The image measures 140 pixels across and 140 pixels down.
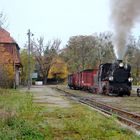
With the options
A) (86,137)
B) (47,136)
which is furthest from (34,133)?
(86,137)

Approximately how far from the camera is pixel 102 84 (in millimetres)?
43406

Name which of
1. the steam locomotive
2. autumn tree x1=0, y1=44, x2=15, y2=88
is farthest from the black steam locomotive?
autumn tree x1=0, y1=44, x2=15, y2=88

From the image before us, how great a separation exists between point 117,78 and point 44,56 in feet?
268

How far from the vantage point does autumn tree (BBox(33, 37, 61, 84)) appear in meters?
120

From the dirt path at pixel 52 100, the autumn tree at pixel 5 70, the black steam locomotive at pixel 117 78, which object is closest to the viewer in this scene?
the dirt path at pixel 52 100

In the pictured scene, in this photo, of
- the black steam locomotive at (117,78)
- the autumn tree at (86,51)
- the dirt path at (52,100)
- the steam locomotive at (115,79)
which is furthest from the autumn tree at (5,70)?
the autumn tree at (86,51)

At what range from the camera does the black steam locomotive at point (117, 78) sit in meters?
40.2

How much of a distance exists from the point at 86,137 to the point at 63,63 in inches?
4267

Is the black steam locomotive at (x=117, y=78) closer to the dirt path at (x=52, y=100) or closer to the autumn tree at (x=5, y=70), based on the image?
the dirt path at (x=52, y=100)

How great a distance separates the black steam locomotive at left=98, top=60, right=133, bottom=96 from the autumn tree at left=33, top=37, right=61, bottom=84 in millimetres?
77076

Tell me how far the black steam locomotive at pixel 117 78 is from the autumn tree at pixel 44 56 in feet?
253

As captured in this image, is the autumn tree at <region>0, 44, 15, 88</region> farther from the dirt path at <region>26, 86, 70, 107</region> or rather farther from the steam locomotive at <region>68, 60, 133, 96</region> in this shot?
the steam locomotive at <region>68, 60, 133, 96</region>

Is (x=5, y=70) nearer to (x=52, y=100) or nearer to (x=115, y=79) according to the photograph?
(x=115, y=79)

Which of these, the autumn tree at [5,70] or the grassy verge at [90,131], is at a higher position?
the autumn tree at [5,70]
